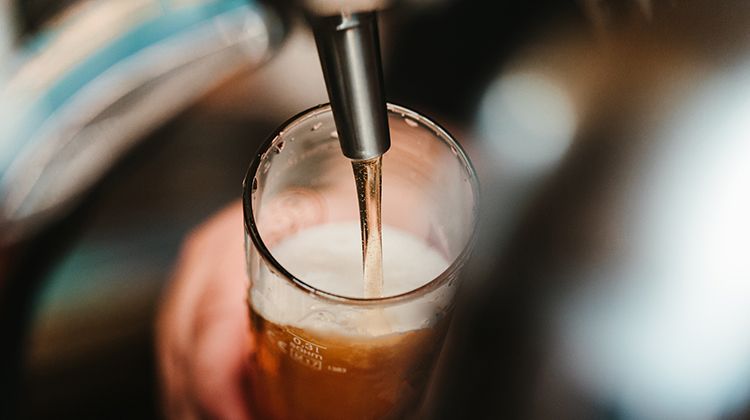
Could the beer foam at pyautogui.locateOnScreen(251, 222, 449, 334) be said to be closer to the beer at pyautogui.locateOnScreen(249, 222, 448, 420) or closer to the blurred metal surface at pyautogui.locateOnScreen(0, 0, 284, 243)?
the beer at pyautogui.locateOnScreen(249, 222, 448, 420)

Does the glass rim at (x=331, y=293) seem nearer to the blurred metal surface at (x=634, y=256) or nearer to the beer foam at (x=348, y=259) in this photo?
the beer foam at (x=348, y=259)

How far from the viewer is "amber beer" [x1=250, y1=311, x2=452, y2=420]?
427 mm

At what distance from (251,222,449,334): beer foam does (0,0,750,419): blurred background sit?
221 mm

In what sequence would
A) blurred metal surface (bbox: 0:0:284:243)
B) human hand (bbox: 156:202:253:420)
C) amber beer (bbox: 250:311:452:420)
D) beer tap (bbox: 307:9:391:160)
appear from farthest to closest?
blurred metal surface (bbox: 0:0:284:243), human hand (bbox: 156:202:253:420), amber beer (bbox: 250:311:452:420), beer tap (bbox: 307:9:391:160)

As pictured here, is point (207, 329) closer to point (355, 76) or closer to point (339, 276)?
point (339, 276)

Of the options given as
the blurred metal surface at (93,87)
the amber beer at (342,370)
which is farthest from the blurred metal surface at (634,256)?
the blurred metal surface at (93,87)

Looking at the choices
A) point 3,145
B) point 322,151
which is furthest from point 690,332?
point 3,145

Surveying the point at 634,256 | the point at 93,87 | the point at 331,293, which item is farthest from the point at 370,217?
the point at 93,87

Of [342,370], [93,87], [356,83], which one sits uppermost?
[93,87]

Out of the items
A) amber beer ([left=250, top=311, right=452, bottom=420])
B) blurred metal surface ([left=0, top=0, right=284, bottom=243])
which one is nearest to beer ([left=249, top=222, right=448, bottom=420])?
amber beer ([left=250, top=311, right=452, bottom=420])

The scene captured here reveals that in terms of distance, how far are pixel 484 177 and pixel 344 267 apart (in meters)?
0.42

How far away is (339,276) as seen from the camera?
1.56ft

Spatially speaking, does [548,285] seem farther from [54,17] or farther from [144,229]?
[54,17]

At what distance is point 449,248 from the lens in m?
0.48
